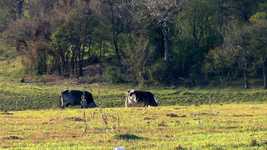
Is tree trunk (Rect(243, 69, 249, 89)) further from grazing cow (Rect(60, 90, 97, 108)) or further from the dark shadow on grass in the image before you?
the dark shadow on grass

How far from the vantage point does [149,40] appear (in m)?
69.8

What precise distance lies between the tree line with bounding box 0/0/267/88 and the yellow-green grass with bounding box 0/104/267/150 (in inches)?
1152

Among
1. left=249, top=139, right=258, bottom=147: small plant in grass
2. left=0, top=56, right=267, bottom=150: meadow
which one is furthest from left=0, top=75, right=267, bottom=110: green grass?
left=249, top=139, right=258, bottom=147: small plant in grass

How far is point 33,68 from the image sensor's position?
230 feet

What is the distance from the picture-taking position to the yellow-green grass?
70.8ft

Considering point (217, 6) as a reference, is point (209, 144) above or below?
below

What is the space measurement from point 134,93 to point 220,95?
35.3 feet

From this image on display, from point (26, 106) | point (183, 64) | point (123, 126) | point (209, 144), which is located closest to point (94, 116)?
point (123, 126)

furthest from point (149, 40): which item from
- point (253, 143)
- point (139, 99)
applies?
point (253, 143)

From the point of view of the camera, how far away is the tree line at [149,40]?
64750 millimetres

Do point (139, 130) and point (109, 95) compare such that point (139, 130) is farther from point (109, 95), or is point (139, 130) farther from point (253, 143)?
point (109, 95)

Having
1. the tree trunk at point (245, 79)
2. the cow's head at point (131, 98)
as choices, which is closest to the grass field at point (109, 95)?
the tree trunk at point (245, 79)

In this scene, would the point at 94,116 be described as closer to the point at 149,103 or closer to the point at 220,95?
the point at 149,103

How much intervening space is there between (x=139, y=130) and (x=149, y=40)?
4377 centimetres
